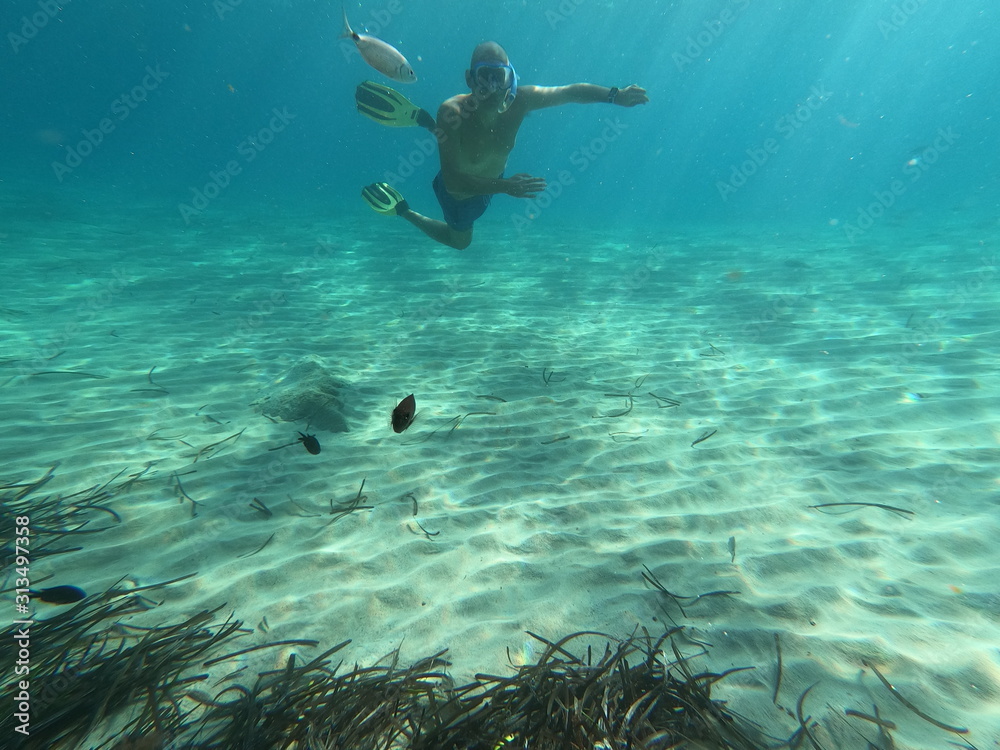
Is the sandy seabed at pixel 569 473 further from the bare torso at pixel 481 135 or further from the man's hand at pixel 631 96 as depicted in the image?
the man's hand at pixel 631 96

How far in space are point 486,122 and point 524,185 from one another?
1.55 m

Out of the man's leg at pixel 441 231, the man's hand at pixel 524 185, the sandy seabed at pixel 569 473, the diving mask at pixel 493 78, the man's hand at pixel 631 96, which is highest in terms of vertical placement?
the man's hand at pixel 631 96

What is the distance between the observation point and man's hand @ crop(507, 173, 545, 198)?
17.5 feet

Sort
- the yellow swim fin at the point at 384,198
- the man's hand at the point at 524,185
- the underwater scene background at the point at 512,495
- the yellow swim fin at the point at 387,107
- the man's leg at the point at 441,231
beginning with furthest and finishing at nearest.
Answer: the man's leg at the point at 441,231
the yellow swim fin at the point at 384,198
the yellow swim fin at the point at 387,107
the man's hand at the point at 524,185
the underwater scene background at the point at 512,495

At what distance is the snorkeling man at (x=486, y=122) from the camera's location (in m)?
5.64

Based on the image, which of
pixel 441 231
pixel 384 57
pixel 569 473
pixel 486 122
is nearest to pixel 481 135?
pixel 486 122

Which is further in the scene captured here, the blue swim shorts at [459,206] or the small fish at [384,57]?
the blue swim shorts at [459,206]

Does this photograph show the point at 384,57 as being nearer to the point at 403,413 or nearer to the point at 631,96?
the point at 631,96

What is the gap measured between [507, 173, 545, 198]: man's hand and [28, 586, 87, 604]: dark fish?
503cm

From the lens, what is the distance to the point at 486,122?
6.29m

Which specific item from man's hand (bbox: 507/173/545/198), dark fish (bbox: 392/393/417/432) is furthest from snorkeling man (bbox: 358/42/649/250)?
dark fish (bbox: 392/393/417/432)

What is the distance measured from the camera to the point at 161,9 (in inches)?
2798

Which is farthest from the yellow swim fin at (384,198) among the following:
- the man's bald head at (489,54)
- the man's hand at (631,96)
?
the man's hand at (631,96)

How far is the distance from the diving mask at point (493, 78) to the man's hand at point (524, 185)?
1.23m
